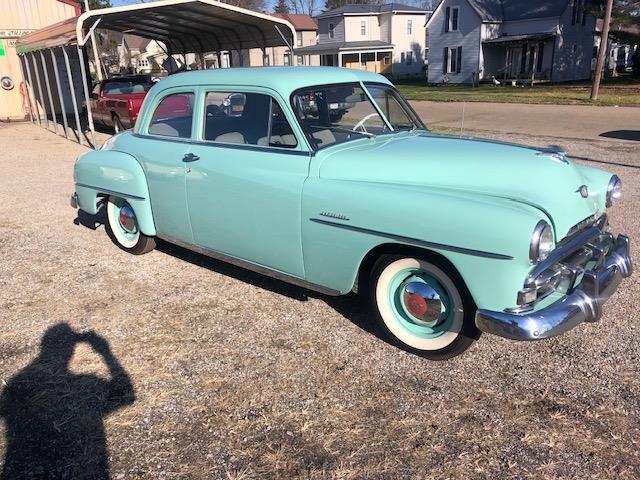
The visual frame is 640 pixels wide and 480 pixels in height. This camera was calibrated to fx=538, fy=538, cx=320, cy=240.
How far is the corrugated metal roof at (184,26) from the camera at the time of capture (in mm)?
11672

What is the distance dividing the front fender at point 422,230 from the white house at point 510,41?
106ft

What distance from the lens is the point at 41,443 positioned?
276 centimetres

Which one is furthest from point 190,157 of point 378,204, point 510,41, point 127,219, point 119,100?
point 510,41

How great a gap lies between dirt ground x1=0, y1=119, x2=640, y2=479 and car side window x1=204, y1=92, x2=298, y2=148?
1.27 m

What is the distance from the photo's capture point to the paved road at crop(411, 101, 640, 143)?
43.5ft

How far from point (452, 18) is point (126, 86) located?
92.2 ft

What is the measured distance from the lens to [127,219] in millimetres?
5480

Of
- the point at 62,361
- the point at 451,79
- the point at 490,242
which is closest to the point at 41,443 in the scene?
the point at 62,361

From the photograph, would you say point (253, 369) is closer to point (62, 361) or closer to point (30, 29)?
point (62, 361)

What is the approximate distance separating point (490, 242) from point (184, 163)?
2.60 metres

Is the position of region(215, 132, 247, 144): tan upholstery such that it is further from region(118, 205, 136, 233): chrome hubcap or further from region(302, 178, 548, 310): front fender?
region(118, 205, 136, 233): chrome hubcap

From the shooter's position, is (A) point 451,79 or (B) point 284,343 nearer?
(B) point 284,343

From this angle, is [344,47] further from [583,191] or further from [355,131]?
[583,191]

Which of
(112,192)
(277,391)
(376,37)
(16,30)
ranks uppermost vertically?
(16,30)
